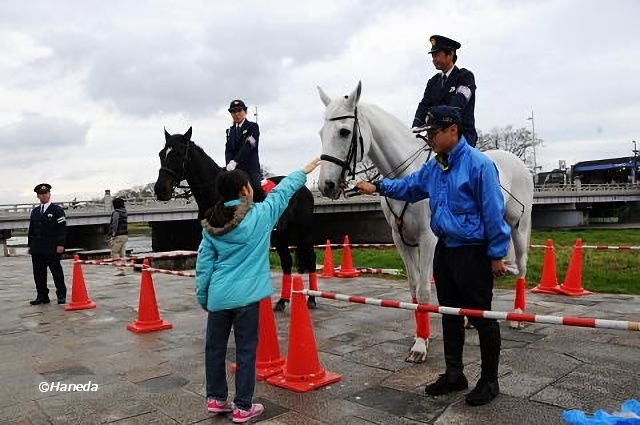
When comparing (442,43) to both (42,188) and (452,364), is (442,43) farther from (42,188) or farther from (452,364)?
(42,188)

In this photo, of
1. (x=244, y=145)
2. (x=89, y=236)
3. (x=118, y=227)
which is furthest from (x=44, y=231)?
(x=89, y=236)

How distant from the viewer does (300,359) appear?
14.5ft

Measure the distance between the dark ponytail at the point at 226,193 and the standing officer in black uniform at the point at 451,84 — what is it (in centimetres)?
250

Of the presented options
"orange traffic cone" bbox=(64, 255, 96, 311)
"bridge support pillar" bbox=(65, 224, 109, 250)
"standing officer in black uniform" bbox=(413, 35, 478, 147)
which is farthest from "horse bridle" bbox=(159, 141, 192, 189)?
"bridge support pillar" bbox=(65, 224, 109, 250)

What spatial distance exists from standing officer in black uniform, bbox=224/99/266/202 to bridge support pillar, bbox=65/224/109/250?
34586 mm

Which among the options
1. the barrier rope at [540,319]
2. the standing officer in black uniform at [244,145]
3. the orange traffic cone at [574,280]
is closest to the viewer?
the barrier rope at [540,319]

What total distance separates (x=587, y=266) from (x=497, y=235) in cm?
931

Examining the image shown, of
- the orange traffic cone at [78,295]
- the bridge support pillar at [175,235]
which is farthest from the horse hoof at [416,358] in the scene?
the bridge support pillar at [175,235]

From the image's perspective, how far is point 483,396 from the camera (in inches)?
147

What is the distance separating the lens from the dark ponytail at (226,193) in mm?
3582

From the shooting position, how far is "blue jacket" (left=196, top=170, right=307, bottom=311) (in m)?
3.64

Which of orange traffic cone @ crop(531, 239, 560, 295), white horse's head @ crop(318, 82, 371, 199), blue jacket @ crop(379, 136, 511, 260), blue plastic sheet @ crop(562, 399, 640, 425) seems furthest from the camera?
orange traffic cone @ crop(531, 239, 560, 295)

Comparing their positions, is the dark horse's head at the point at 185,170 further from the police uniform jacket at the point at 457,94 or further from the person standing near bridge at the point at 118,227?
the person standing near bridge at the point at 118,227

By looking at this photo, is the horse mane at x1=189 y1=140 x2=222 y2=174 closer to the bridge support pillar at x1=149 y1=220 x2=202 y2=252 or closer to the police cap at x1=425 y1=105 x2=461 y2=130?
the police cap at x1=425 y1=105 x2=461 y2=130
